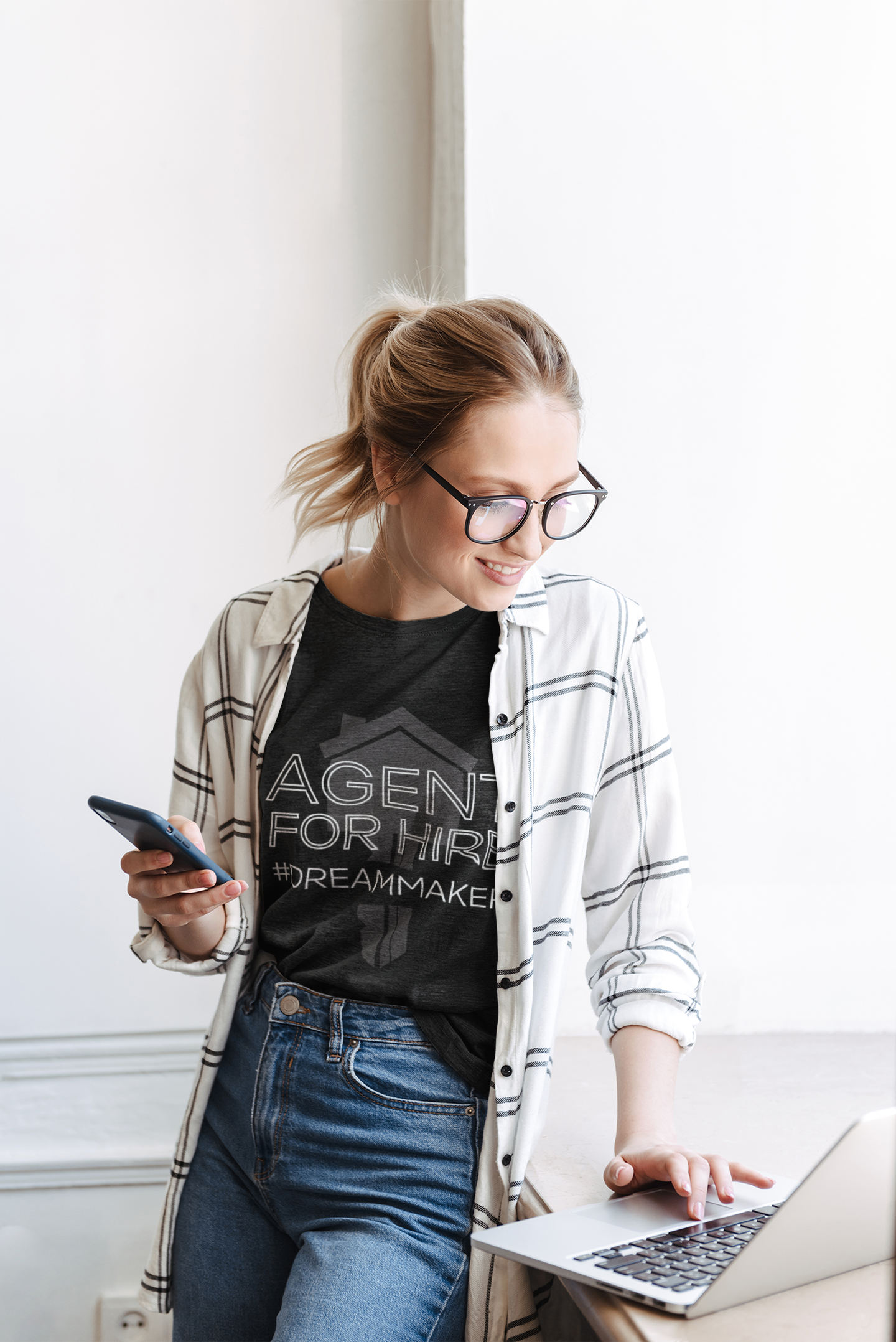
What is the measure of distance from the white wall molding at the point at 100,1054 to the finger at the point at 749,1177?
3.68 feet

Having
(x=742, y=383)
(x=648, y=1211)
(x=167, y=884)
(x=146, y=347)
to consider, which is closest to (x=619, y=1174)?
(x=648, y=1211)

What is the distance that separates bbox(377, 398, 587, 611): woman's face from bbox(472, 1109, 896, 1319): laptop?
1.87 ft

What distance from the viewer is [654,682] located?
1.18 meters

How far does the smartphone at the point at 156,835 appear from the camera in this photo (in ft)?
2.95

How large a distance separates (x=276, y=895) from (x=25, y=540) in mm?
863

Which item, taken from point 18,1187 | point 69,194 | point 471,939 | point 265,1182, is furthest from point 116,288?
point 18,1187

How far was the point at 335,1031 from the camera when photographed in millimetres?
1060

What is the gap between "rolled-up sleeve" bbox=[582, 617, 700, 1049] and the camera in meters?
1.05

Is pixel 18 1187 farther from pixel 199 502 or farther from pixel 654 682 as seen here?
pixel 654 682

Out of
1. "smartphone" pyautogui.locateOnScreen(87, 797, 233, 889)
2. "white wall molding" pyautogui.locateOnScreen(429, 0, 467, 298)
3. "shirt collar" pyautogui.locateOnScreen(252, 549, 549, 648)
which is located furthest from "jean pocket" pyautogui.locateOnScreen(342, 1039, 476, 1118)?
"white wall molding" pyautogui.locateOnScreen(429, 0, 467, 298)

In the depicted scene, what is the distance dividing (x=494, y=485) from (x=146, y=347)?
3.11ft

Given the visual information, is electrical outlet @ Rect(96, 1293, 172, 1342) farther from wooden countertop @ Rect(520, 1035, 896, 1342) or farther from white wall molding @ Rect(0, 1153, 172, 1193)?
wooden countertop @ Rect(520, 1035, 896, 1342)

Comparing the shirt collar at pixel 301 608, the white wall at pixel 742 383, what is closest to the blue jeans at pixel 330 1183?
the shirt collar at pixel 301 608

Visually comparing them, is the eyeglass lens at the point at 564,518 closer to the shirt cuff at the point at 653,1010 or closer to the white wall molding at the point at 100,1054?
the shirt cuff at the point at 653,1010
